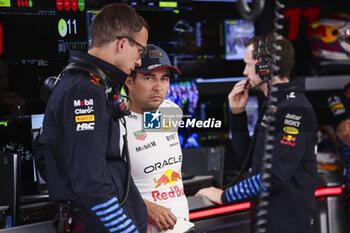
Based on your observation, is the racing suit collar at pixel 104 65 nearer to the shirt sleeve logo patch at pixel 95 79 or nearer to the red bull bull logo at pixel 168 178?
the shirt sleeve logo patch at pixel 95 79

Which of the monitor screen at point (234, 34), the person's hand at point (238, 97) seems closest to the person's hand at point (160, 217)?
the person's hand at point (238, 97)

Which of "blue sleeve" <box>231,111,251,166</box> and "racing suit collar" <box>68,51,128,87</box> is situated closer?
"racing suit collar" <box>68,51,128,87</box>

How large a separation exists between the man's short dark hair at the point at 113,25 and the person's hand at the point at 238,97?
694 millimetres

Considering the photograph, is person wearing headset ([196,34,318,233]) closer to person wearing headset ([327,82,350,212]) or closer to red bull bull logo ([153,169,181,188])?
red bull bull logo ([153,169,181,188])

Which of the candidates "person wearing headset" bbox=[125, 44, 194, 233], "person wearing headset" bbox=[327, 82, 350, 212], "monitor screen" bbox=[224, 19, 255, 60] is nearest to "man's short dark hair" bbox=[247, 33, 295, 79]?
"person wearing headset" bbox=[125, 44, 194, 233]

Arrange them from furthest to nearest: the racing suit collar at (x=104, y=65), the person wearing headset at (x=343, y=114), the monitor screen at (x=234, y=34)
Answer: the monitor screen at (x=234, y=34) → the person wearing headset at (x=343, y=114) → the racing suit collar at (x=104, y=65)

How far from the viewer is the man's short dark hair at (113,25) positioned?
5.15ft

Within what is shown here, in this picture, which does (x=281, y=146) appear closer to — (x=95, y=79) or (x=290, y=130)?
(x=290, y=130)

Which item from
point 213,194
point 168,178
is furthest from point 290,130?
point 168,178

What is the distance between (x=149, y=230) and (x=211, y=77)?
6.57 feet

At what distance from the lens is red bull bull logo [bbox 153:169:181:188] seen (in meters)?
1.83

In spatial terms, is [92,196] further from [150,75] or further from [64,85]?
[150,75]

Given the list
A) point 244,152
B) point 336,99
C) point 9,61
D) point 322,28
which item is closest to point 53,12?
point 9,61

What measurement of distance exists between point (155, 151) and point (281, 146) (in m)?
0.60
